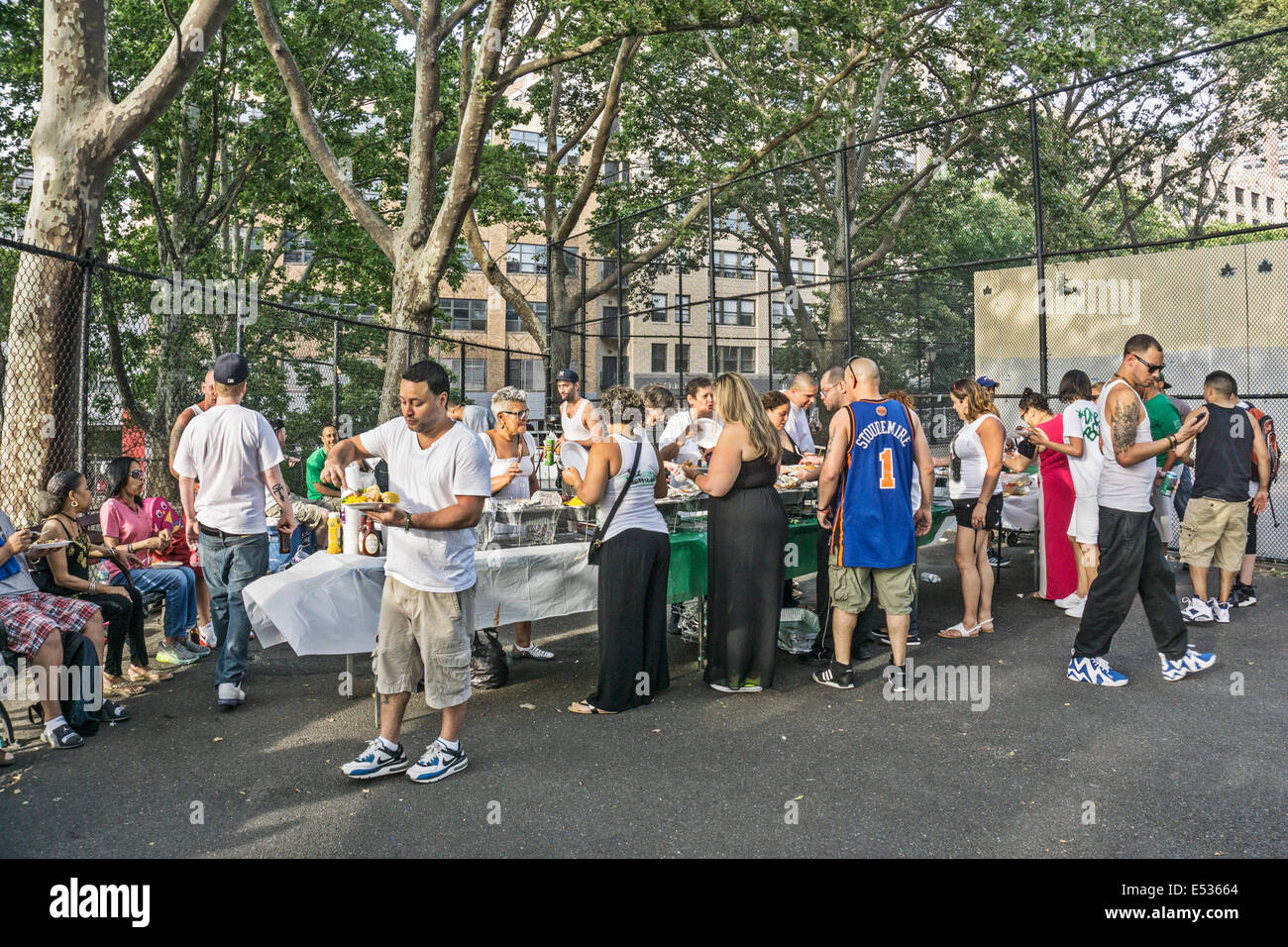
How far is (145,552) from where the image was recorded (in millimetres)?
6504

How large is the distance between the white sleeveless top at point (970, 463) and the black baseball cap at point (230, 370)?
5.01 m

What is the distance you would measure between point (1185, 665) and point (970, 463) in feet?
6.66

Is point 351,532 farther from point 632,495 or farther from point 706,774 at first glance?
point 706,774

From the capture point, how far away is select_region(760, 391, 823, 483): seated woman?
6801mm

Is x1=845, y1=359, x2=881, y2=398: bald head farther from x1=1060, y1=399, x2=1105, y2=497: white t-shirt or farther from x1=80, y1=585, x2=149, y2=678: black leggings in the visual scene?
x1=80, y1=585, x2=149, y2=678: black leggings

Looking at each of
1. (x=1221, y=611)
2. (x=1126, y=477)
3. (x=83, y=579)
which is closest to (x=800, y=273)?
(x=1221, y=611)

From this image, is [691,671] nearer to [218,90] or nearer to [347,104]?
[218,90]

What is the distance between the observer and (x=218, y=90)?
17.5 metres

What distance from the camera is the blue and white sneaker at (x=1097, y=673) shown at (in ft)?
18.0

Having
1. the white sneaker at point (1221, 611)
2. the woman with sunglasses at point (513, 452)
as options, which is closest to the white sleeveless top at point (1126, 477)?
the white sneaker at point (1221, 611)

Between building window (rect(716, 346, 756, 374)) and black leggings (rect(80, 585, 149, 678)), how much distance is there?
44.1 meters

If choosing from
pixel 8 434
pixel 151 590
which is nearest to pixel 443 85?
pixel 8 434

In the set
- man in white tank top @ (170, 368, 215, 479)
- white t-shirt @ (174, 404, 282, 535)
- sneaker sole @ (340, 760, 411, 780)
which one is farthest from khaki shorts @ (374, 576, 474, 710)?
man in white tank top @ (170, 368, 215, 479)

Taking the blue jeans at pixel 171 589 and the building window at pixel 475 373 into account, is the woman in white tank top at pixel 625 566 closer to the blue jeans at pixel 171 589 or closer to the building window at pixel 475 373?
the blue jeans at pixel 171 589
